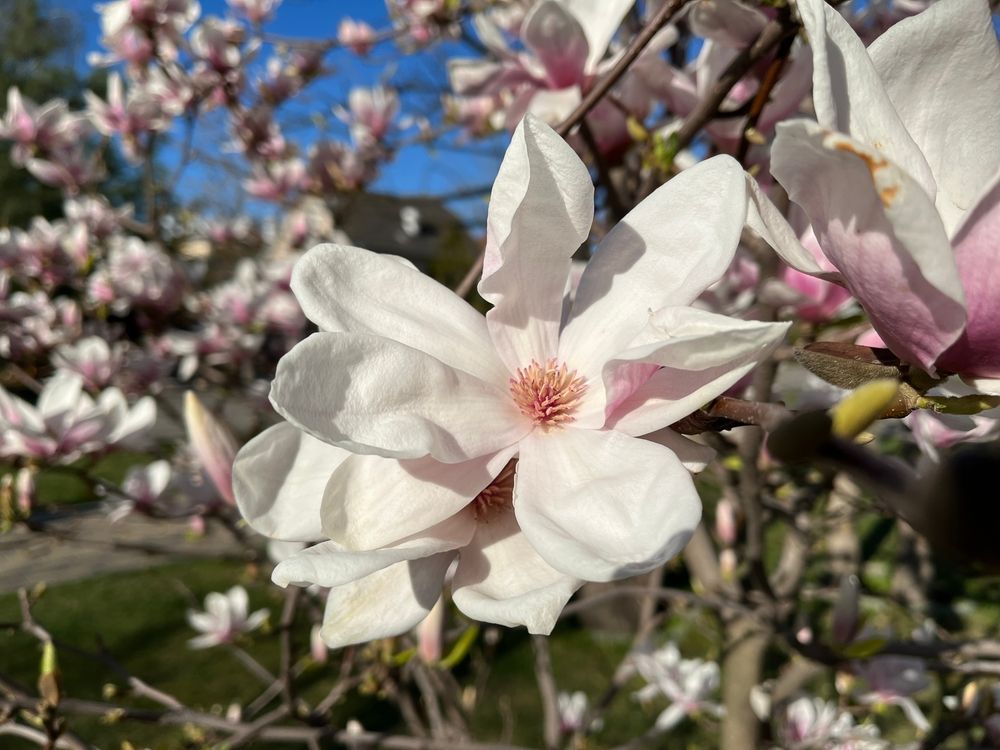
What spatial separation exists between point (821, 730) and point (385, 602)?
1647 millimetres

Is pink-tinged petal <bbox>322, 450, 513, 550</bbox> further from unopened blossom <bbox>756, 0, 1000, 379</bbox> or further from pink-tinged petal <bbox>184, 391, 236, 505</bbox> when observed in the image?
pink-tinged petal <bbox>184, 391, 236, 505</bbox>

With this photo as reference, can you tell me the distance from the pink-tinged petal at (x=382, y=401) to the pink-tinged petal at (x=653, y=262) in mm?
83

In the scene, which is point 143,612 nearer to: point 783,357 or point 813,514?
point 813,514

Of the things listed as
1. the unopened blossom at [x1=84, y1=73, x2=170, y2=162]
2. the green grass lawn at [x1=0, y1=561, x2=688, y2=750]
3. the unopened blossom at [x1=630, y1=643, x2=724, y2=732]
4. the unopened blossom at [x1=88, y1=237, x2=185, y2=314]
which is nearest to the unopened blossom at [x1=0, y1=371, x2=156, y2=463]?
the unopened blossom at [x1=88, y1=237, x2=185, y2=314]

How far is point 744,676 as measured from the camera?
5.36ft

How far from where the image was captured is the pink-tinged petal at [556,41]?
866mm

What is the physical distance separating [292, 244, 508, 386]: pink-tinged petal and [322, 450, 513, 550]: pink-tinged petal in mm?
87

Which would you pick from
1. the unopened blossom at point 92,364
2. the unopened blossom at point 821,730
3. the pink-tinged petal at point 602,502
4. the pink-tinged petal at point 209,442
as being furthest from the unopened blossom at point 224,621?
the pink-tinged petal at point 602,502

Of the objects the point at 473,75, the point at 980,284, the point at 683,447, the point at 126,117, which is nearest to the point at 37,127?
the point at 126,117

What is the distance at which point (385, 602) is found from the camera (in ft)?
1.73

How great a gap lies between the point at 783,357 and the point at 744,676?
1.00m

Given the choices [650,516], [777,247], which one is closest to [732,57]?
[777,247]

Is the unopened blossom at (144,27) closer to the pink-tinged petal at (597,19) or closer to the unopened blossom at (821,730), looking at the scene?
the pink-tinged petal at (597,19)

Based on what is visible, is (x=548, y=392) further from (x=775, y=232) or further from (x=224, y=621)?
(x=224, y=621)
